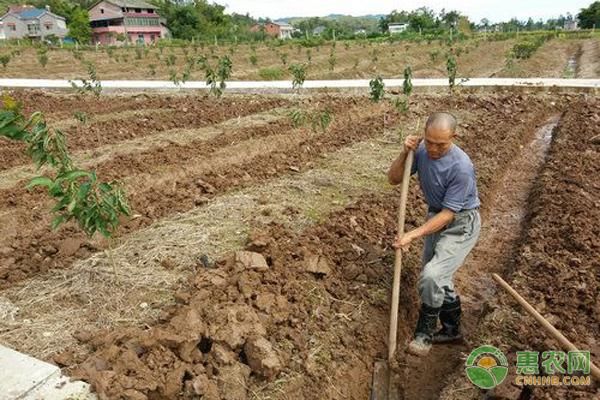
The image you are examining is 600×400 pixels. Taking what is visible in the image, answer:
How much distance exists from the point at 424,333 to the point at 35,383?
2550mm

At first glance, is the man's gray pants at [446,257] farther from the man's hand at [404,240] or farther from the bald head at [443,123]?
the bald head at [443,123]

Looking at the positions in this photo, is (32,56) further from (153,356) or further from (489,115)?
(153,356)

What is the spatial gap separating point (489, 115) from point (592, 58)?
1583 centimetres

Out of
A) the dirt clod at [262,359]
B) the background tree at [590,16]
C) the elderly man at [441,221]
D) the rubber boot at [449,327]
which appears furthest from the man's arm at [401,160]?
the background tree at [590,16]

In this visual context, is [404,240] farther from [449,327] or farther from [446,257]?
[449,327]

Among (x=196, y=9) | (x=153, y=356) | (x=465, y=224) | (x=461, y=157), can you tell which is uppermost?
(x=196, y=9)

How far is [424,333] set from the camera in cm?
362

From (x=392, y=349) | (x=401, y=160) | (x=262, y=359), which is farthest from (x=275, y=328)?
(x=401, y=160)

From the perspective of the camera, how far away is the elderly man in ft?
10.9

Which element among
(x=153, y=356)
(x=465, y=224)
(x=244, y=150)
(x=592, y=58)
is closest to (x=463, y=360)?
(x=465, y=224)

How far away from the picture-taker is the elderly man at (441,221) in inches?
131

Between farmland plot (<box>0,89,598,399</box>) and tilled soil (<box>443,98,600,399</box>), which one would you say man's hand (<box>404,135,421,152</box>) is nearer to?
farmland plot (<box>0,89,598,399</box>)

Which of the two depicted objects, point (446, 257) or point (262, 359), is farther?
point (446, 257)

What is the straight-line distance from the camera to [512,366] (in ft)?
10.2
